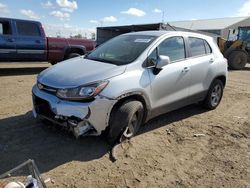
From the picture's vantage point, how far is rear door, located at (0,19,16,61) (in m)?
10.2

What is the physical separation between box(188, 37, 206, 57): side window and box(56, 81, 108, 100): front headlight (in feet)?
8.10

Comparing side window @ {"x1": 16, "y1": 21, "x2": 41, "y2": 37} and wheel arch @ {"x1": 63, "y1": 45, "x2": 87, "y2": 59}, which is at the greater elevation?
side window @ {"x1": 16, "y1": 21, "x2": 41, "y2": 37}

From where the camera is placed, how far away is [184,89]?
5.41m

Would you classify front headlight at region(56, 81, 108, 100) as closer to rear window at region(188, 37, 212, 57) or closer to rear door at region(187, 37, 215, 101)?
rear door at region(187, 37, 215, 101)

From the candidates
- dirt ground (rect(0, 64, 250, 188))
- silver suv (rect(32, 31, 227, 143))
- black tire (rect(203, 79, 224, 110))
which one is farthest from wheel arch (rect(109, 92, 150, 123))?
black tire (rect(203, 79, 224, 110))

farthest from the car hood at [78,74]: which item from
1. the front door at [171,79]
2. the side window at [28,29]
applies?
the side window at [28,29]

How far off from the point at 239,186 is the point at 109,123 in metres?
1.88

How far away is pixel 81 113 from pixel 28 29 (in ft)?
26.6

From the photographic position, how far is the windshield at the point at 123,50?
4.73 m

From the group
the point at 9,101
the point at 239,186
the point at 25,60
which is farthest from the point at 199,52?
the point at 25,60

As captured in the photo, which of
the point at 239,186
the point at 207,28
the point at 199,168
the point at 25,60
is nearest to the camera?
the point at 239,186

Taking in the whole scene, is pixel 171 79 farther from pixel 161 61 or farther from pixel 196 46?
pixel 196 46

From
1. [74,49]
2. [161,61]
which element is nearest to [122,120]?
[161,61]

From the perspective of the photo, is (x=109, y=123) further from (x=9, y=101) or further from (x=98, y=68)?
(x=9, y=101)
